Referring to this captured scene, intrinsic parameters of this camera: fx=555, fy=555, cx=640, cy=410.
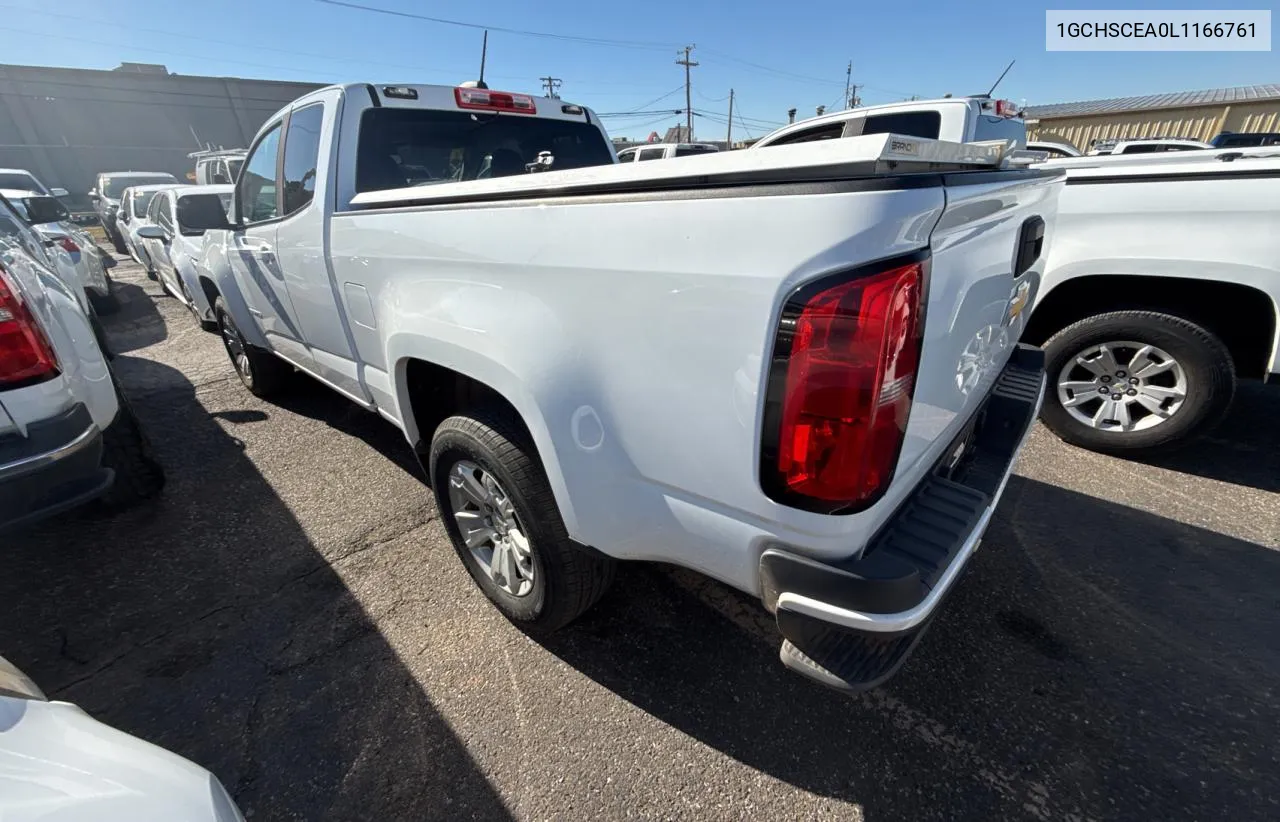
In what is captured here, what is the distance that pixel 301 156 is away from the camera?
2.90 m

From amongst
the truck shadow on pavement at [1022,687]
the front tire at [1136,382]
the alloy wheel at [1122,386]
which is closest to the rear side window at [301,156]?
the truck shadow on pavement at [1022,687]

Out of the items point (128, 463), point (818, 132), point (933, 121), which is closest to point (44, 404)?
point (128, 463)

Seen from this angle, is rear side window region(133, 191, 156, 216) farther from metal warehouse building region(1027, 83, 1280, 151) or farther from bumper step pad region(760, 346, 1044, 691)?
metal warehouse building region(1027, 83, 1280, 151)

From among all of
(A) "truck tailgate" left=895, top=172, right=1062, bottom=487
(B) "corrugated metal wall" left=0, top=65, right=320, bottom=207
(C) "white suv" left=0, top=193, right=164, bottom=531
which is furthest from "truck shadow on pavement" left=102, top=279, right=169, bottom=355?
(B) "corrugated metal wall" left=0, top=65, right=320, bottom=207

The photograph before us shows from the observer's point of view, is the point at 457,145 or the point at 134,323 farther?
the point at 134,323

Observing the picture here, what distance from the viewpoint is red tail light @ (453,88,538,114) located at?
3031 millimetres

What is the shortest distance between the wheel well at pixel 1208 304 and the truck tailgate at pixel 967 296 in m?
1.83

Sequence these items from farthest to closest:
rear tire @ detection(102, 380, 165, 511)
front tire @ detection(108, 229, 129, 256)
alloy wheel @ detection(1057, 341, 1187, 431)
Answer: front tire @ detection(108, 229, 129, 256), alloy wheel @ detection(1057, 341, 1187, 431), rear tire @ detection(102, 380, 165, 511)

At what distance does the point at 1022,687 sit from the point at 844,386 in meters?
1.61

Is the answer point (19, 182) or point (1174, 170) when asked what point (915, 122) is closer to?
point (1174, 170)

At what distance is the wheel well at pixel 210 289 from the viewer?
183 inches

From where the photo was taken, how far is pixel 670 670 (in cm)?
206

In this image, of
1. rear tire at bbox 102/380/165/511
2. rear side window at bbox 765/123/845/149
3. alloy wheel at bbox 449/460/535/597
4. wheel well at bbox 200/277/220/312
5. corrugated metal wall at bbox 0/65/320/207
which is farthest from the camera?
corrugated metal wall at bbox 0/65/320/207

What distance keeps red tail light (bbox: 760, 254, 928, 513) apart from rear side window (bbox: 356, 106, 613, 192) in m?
2.37
